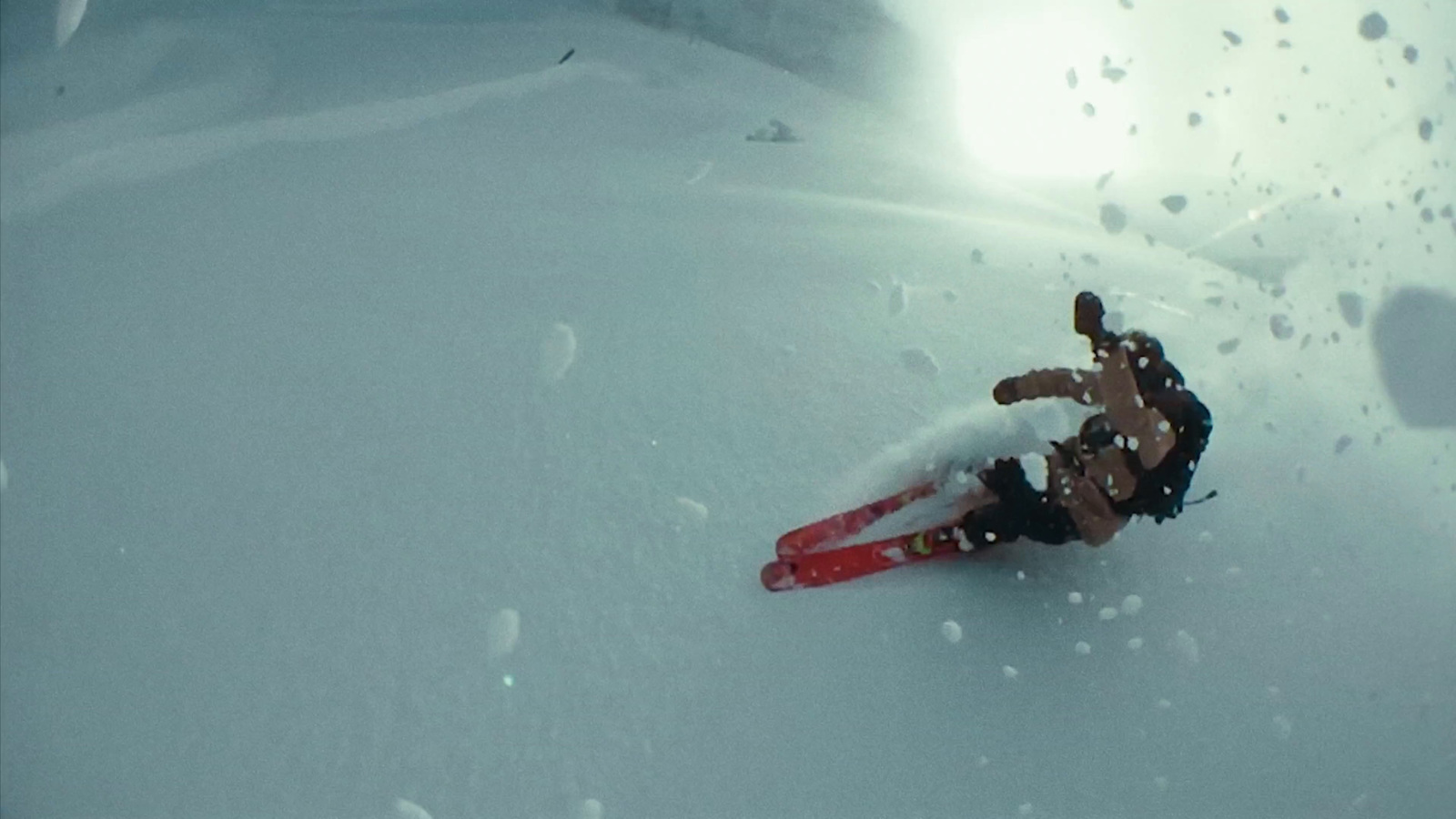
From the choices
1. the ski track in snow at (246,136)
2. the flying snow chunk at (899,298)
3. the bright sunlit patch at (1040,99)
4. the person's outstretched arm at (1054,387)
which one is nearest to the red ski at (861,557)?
the person's outstretched arm at (1054,387)

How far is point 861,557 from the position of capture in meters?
1.89

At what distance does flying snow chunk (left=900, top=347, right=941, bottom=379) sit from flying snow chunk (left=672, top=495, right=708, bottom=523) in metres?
0.55

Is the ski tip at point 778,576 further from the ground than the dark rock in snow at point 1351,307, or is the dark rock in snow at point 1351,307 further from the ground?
the dark rock in snow at point 1351,307

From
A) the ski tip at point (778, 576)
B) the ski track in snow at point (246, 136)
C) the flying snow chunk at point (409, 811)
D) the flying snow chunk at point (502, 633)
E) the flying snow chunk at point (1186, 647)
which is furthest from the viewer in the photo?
the ski track in snow at point (246, 136)

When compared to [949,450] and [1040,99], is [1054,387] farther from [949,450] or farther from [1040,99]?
[1040,99]

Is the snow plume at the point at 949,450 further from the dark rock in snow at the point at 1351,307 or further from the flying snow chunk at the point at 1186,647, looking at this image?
the dark rock in snow at the point at 1351,307

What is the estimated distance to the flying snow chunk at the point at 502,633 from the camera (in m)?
1.76

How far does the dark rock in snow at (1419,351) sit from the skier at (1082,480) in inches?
39.0

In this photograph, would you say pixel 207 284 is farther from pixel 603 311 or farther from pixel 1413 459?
pixel 1413 459

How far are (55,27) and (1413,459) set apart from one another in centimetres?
304

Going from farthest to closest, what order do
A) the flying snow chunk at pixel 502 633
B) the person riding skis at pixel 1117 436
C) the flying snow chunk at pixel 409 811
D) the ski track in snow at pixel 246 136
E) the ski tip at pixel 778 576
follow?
the ski track in snow at pixel 246 136, the ski tip at pixel 778 576, the flying snow chunk at pixel 502 633, the flying snow chunk at pixel 409 811, the person riding skis at pixel 1117 436

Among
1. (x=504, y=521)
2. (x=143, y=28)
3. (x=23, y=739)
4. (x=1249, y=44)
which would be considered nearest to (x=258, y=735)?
(x=23, y=739)

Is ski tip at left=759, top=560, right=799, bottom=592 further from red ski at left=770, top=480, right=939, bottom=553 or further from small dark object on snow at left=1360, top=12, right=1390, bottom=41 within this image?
small dark object on snow at left=1360, top=12, right=1390, bottom=41

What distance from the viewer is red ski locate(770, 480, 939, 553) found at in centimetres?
190
